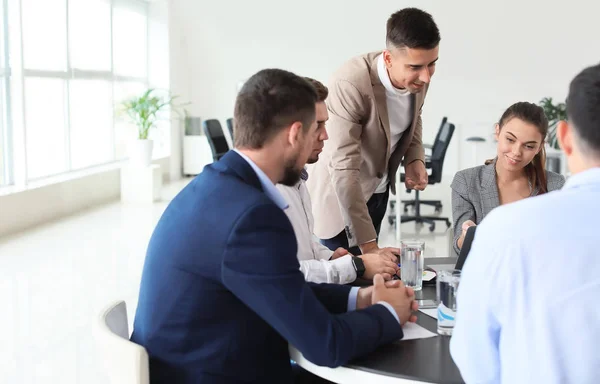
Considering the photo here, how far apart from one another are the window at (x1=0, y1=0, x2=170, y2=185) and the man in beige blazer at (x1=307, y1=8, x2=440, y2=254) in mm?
4511

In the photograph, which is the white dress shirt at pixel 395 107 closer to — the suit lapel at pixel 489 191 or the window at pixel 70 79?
the suit lapel at pixel 489 191

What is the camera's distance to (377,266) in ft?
7.07

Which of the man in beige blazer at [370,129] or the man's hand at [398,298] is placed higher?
the man in beige blazer at [370,129]

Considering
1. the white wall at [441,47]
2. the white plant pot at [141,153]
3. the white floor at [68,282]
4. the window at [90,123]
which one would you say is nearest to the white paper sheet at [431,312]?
the white floor at [68,282]

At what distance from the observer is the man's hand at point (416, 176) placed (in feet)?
10.3

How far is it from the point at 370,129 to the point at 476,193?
48 centimetres

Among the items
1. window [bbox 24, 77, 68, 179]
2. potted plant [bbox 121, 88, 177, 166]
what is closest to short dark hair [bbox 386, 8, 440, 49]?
window [bbox 24, 77, 68, 179]

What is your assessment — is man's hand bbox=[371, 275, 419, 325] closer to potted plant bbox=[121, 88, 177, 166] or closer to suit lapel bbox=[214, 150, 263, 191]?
suit lapel bbox=[214, 150, 263, 191]

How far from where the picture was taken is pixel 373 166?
3064mm

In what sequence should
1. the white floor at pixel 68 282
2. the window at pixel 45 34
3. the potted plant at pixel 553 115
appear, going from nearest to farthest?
1. the white floor at pixel 68 282
2. the window at pixel 45 34
3. the potted plant at pixel 553 115

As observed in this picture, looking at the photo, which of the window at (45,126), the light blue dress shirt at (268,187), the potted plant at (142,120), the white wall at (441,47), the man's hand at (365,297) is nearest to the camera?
the light blue dress shirt at (268,187)

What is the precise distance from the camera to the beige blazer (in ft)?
9.08

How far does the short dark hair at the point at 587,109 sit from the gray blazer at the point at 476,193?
1592mm

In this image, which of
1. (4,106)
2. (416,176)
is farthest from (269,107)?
(4,106)
